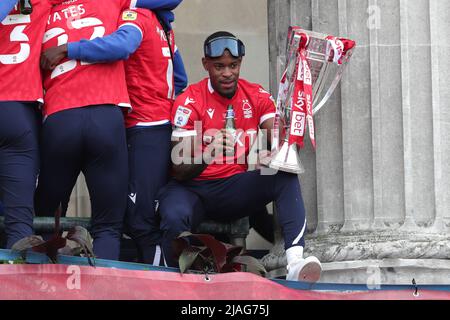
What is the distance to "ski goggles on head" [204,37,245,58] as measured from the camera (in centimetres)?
1091

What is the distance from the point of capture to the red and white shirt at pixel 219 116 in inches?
428

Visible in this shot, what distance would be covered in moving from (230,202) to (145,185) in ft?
1.70

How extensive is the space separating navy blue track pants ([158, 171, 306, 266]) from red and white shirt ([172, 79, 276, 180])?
10 centimetres

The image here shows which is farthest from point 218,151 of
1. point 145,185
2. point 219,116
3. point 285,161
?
point 145,185

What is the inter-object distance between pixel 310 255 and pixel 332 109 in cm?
92

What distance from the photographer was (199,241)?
10.8 meters

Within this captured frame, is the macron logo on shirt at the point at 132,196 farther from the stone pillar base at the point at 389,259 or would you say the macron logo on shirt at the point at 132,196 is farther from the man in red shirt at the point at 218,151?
the stone pillar base at the point at 389,259

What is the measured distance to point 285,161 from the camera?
417 inches

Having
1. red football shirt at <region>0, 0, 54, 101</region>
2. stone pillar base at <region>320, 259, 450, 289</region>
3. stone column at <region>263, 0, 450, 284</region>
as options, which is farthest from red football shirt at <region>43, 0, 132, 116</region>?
stone pillar base at <region>320, 259, 450, 289</region>

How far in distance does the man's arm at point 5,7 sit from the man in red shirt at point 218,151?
125 cm

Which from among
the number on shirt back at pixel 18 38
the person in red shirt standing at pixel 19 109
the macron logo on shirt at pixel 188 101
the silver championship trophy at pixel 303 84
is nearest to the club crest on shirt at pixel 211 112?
the macron logo on shirt at pixel 188 101

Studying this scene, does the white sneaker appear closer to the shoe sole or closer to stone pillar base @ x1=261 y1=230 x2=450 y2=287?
the shoe sole
